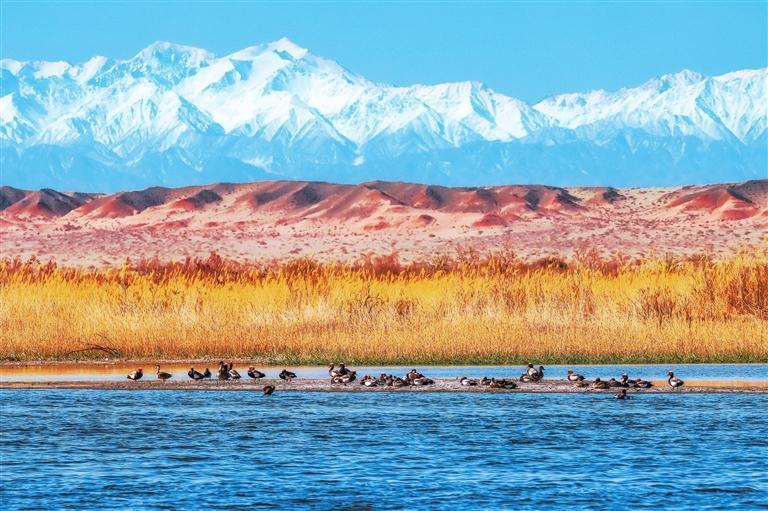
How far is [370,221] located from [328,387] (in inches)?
2959

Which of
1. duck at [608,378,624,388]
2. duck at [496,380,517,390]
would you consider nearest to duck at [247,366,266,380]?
duck at [496,380,517,390]

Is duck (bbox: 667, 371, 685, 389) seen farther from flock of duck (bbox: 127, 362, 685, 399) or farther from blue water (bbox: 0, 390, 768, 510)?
blue water (bbox: 0, 390, 768, 510)

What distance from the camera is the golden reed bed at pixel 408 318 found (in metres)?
28.6

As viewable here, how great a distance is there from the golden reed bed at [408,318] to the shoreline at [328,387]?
3.99 m

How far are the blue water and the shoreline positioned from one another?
1.20 ft

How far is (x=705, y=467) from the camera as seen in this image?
16.6 m

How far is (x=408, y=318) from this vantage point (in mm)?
32312

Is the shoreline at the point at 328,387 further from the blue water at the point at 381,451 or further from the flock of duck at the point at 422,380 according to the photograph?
the blue water at the point at 381,451

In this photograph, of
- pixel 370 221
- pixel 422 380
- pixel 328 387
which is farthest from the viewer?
pixel 370 221

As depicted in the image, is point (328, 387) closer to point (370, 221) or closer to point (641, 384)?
point (641, 384)

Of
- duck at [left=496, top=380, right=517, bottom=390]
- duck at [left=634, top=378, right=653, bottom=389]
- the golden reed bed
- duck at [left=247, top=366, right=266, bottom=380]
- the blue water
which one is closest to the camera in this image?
the blue water

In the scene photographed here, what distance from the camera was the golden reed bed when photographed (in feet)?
94.0

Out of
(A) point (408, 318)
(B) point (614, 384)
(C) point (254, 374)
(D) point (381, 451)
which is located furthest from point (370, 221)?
(D) point (381, 451)

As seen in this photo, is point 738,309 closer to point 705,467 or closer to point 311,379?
point 311,379
